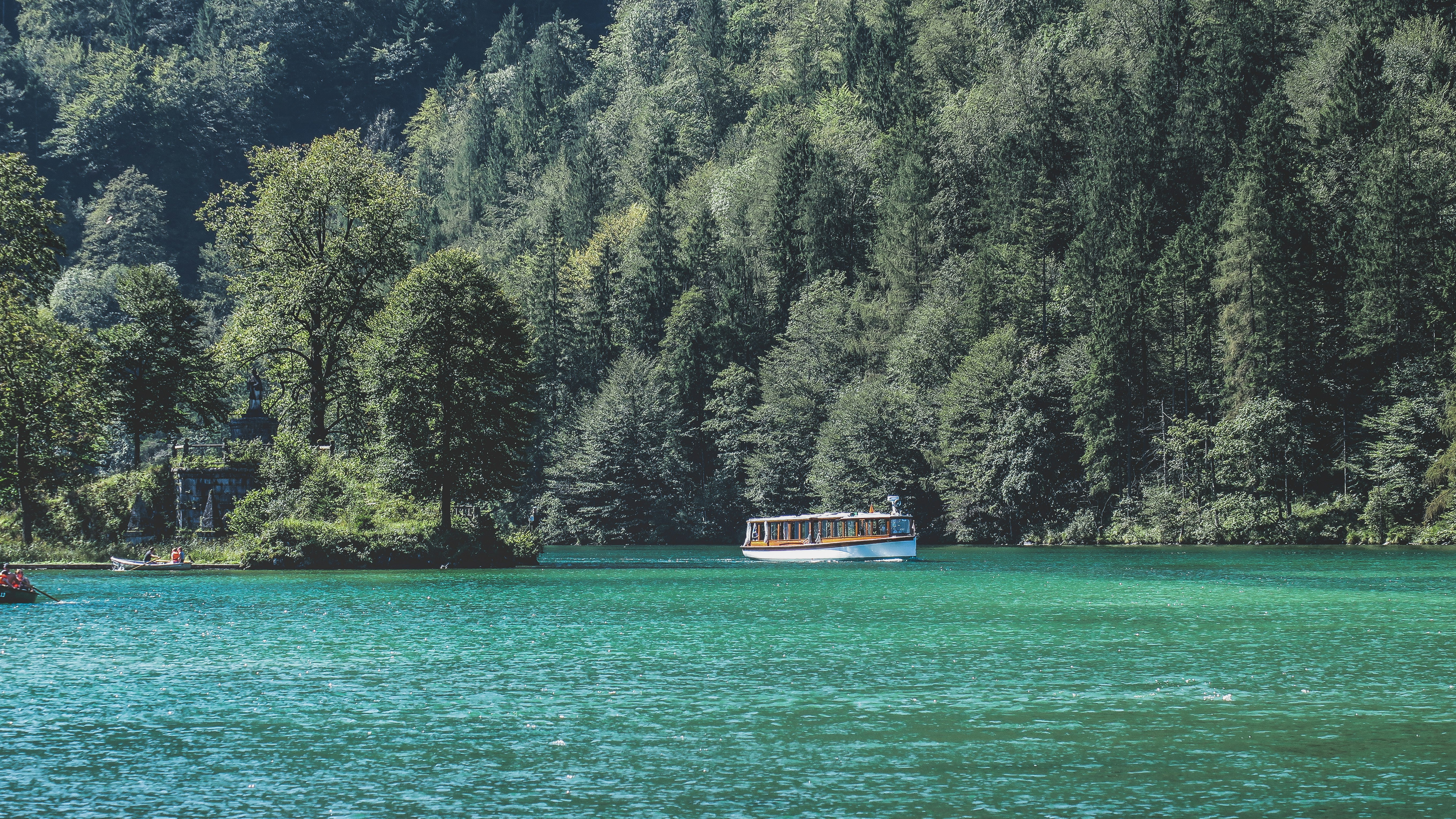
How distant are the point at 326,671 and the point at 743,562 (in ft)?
183

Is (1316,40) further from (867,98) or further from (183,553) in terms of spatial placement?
(183,553)

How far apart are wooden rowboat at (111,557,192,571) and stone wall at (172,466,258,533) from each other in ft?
15.0

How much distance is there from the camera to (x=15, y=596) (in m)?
49.7

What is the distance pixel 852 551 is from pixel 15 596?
2019 inches

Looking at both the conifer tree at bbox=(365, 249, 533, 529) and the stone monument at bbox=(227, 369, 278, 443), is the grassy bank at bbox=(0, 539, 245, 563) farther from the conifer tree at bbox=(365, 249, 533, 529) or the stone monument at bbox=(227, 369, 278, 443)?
the conifer tree at bbox=(365, 249, 533, 529)

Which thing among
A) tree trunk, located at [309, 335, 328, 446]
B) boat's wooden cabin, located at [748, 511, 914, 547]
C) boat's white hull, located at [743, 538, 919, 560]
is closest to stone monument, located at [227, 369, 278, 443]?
tree trunk, located at [309, 335, 328, 446]

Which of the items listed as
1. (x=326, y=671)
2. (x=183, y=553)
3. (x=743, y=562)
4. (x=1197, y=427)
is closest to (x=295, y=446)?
(x=183, y=553)

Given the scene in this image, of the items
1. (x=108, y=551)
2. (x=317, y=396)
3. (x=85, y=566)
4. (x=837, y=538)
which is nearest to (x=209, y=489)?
(x=108, y=551)

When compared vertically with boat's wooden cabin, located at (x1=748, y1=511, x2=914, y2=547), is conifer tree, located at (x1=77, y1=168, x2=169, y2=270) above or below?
above

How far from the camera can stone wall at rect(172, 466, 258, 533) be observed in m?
74.6

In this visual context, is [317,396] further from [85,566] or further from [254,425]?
[85,566]

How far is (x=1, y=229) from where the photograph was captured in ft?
246

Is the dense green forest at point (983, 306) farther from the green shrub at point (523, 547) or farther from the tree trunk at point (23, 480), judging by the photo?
the green shrub at point (523, 547)

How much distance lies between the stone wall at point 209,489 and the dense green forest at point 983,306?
3.84 m
